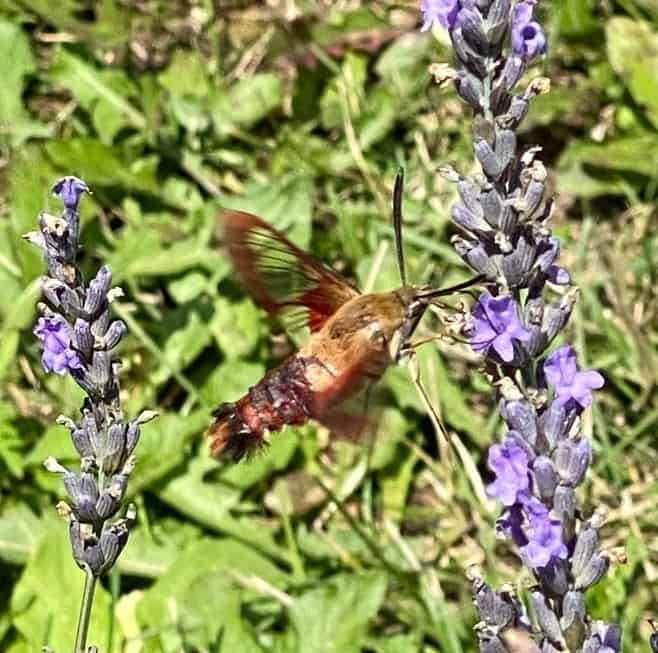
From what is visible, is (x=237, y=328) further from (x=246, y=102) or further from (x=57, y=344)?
(x=57, y=344)

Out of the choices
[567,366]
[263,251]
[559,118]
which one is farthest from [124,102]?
[567,366]

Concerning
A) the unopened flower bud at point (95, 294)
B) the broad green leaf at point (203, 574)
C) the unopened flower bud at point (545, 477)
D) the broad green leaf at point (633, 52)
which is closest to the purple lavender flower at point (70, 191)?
the unopened flower bud at point (95, 294)

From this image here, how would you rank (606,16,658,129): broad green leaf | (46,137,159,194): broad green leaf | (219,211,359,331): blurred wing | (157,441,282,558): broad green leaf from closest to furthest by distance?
(219,211,359,331): blurred wing < (157,441,282,558): broad green leaf < (46,137,159,194): broad green leaf < (606,16,658,129): broad green leaf

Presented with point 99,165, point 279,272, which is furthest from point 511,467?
point 99,165

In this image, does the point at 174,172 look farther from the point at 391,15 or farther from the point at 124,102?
the point at 391,15

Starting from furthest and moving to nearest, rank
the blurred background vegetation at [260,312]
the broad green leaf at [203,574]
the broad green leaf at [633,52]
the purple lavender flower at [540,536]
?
the broad green leaf at [633,52]
the blurred background vegetation at [260,312]
the broad green leaf at [203,574]
the purple lavender flower at [540,536]

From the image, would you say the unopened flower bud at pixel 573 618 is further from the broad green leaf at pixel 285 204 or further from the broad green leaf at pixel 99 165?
the broad green leaf at pixel 99 165

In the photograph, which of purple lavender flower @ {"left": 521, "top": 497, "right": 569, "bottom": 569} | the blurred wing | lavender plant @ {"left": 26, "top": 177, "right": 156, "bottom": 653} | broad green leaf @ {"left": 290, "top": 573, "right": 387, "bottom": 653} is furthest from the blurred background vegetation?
purple lavender flower @ {"left": 521, "top": 497, "right": 569, "bottom": 569}

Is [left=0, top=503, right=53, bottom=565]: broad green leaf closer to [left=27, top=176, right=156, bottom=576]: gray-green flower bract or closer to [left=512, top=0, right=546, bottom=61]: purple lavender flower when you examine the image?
[left=27, top=176, right=156, bottom=576]: gray-green flower bract
